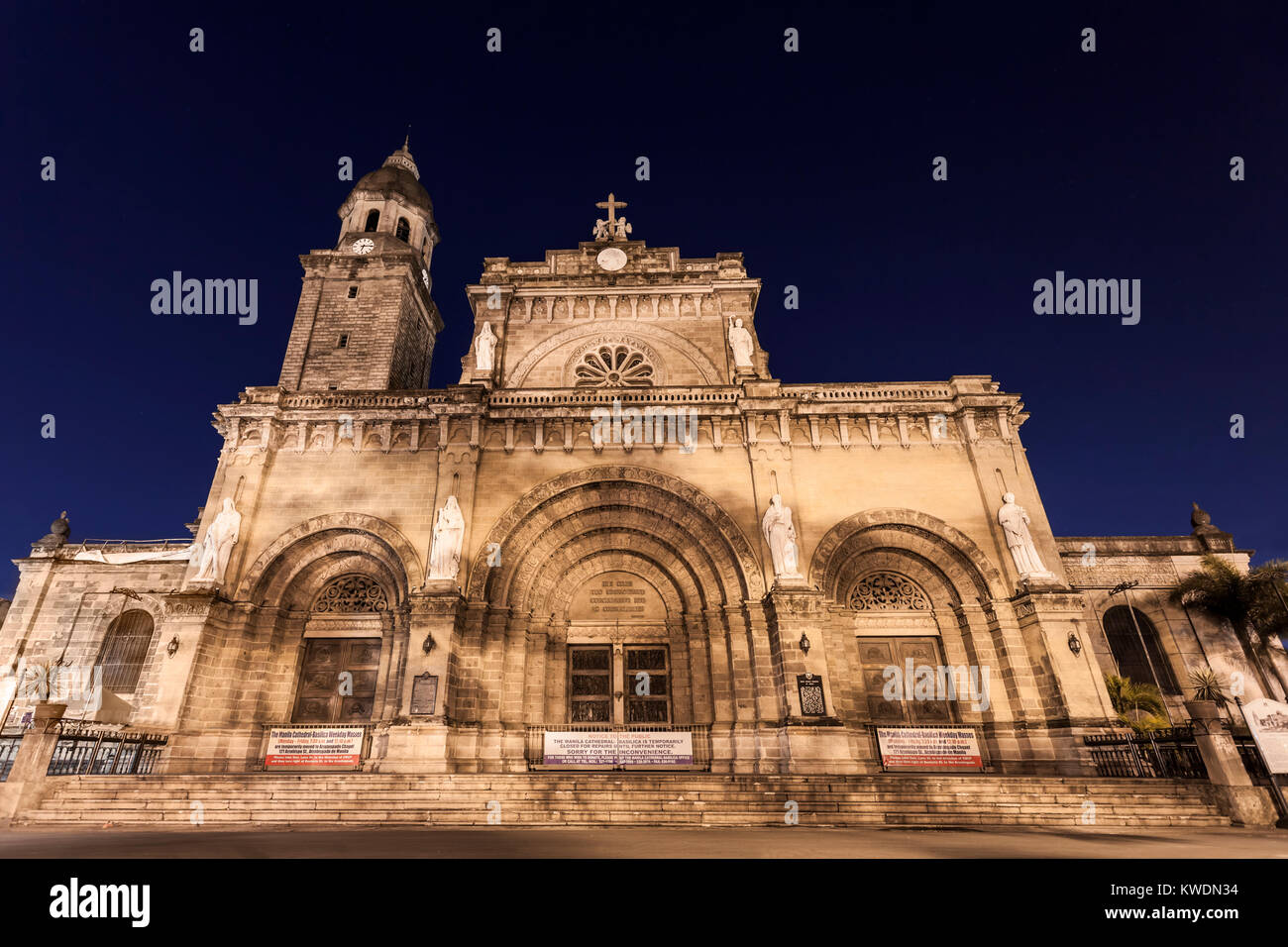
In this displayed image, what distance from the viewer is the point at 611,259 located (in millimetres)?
24516

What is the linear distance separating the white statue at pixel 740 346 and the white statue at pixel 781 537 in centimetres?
580

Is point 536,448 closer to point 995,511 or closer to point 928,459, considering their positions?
point 928,459

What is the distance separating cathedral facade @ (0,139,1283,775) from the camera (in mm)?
15875

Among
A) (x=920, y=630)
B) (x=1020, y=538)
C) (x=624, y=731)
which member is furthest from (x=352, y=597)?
(x=1020, y=538)

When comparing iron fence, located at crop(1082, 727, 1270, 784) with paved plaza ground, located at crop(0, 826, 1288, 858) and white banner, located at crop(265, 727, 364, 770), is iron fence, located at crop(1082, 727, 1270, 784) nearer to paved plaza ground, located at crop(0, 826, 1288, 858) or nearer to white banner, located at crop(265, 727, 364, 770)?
paved plaza ground, located at crop(0, 826, 1288, 858)

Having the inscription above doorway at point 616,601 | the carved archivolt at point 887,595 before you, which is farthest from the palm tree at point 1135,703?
the inscription above doorway at point 616,601

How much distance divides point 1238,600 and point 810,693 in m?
18.1

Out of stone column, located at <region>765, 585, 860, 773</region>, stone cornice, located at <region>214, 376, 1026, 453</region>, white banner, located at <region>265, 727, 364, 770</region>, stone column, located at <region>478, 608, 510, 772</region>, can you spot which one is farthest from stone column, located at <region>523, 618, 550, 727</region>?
stone column, located at <region>765, 585, 860, 773</region>

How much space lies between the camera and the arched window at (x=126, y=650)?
22422 millimetres

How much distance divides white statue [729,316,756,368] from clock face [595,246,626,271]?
19.2 feet

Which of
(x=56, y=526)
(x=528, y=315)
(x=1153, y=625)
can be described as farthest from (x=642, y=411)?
(x=56, y=526)

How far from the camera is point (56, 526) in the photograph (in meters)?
24.5

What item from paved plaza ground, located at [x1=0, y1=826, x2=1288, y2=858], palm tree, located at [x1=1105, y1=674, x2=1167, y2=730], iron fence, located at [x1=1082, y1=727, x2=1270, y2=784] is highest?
palm tree, located at [x1=1105, y1=674, x2=1167, y2=730]

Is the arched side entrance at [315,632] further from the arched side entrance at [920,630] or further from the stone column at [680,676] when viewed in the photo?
the arched side entrance at [920,630]
